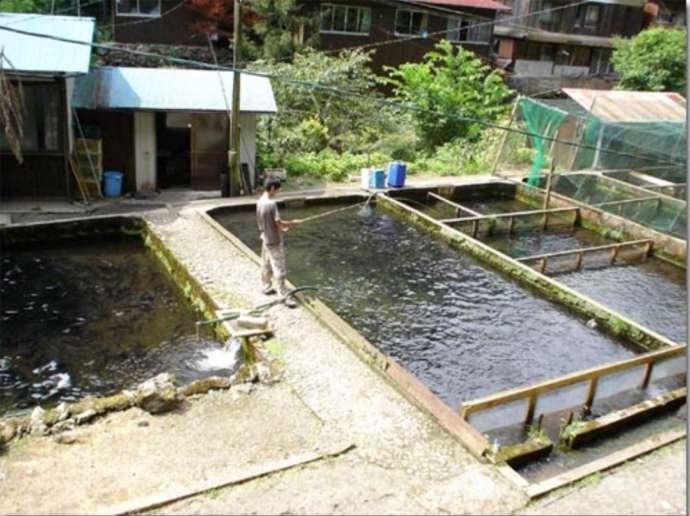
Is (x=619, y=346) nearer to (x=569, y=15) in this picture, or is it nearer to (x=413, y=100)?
(x=413, y=100)

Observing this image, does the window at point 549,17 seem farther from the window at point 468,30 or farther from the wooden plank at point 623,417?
the wooden plank at point 623,417

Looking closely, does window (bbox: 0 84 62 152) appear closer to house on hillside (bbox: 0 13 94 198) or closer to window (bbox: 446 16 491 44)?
house on hillside (bbox: 0 13 94 198)

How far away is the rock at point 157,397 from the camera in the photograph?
23.7 feet

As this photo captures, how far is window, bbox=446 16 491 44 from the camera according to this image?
3034 cm

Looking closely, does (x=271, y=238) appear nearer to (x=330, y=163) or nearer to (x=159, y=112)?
(x=159, y=112)

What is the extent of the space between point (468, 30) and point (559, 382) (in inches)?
1060

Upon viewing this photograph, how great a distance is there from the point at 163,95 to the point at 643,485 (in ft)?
42.2

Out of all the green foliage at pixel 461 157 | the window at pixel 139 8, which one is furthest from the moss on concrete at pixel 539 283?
the window at pixel 139 8

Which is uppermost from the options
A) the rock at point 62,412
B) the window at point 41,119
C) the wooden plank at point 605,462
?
the window at point 41,119

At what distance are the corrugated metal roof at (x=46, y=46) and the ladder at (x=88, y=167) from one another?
6.14 feet

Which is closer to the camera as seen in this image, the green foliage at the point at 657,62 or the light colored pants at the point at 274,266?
the light colored pants at the point at 274,266

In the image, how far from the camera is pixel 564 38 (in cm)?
3666

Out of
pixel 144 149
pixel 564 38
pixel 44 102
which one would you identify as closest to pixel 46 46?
pixel 44 102

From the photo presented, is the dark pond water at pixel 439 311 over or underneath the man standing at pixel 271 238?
underneath
